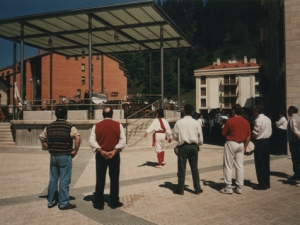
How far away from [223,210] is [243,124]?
203 centimetres

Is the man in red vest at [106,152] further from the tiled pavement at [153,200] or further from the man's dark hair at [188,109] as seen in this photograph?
the man's dark hair at [188,109]

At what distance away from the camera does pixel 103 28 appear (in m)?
18.2

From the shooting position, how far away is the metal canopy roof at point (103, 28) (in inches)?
597

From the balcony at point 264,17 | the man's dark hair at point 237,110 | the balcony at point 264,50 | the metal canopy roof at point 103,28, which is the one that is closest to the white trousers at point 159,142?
the man's dark hair at point 237,110

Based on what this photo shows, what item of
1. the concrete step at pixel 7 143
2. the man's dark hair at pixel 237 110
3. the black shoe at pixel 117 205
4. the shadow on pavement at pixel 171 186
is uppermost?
the man's dark hair at pixel 237 110

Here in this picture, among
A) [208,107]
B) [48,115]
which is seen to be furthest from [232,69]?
[48,115]

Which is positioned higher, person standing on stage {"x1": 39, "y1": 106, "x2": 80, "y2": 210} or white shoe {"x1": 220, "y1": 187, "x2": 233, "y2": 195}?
person standing on stage {"x1": 39, "y1": 106, "x2": 80, "y2": 210}

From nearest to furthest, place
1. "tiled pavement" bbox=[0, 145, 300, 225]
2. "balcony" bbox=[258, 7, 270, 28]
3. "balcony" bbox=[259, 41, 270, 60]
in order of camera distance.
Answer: "tiled pavement" bbox=[0, 145, 300, 225], "balcony" bbox=[258, 7, 270, 28], "balcony" bbox=[259, 41, 270, 60]

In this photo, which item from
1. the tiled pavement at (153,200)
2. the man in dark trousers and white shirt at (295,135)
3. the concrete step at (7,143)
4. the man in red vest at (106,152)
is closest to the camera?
the tiled pavement at (153,200)

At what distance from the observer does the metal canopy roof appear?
1517 cm

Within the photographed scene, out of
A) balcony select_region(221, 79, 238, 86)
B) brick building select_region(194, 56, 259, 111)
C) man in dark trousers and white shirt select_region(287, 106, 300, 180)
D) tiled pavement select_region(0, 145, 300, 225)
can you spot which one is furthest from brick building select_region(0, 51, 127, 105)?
man in dark trousers and white shirt select_region(287, 106, 300, 180)

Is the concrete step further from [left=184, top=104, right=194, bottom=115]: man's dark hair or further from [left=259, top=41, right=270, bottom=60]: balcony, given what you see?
[left=259, top=41, right=270, bottom=60]: balcony

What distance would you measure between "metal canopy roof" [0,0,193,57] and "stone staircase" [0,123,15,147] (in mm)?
5721

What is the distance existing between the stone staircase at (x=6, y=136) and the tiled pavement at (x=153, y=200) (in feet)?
23.6
